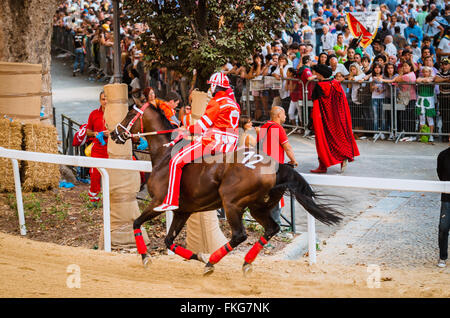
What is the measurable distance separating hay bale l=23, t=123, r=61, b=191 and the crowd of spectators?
5.71 ft

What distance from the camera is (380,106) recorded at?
1653 cm

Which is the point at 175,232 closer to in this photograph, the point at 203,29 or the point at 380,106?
the point at 203,29

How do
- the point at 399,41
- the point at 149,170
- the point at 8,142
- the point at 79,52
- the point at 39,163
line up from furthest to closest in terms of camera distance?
the point at 79,52 < the point at 399,41 < the point at 39,163 < the point at 8,142 < the point at 149,170

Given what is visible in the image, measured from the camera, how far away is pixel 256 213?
746cm

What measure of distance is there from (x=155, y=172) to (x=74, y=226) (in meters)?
3.17

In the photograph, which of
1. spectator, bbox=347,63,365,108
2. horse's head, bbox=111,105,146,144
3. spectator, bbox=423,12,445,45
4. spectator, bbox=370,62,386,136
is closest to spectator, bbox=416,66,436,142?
spectator, bbox=370,62,386,136

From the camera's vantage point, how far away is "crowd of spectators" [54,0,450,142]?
1588 cm

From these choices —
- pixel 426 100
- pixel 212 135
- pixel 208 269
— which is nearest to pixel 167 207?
pixel 208 269

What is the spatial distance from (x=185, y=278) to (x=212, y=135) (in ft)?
5.06

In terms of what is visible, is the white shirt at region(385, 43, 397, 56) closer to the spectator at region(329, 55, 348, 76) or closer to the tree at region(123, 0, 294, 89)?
the spectator at region(329, 55, 348, 76)

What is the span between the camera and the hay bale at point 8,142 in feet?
39.1
